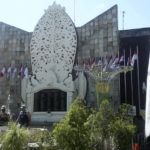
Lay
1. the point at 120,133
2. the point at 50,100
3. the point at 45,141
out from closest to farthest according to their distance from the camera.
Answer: the point at 45,141 → the point at 120,133 → the point at 50,100

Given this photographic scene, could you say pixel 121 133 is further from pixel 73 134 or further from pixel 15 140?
pixel 15 140

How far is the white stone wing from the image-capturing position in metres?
13.6

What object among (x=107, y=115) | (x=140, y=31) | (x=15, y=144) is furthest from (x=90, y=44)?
(x=15, y=144)

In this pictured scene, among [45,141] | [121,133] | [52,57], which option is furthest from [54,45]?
[45,141]

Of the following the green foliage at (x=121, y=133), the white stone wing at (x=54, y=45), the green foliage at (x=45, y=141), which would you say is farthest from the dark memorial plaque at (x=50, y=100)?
the green foliage at (x=45, y=141)

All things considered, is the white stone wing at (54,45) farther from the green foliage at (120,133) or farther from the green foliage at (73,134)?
the green foliage at (73,134)

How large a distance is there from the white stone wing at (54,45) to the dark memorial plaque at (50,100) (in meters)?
0.99

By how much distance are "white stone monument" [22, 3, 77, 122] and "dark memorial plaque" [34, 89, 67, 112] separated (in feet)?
0.73

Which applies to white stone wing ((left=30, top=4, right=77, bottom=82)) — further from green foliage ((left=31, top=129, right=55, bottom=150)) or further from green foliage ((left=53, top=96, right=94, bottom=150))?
green foliage ((left=53, top=96, right=94, bottom=150))

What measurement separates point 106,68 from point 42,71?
4690mm

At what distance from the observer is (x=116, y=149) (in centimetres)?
622

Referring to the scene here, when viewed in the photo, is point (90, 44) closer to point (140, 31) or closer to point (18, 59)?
point (140, 31)

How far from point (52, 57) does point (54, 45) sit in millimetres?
859

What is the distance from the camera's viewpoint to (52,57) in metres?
13.9
